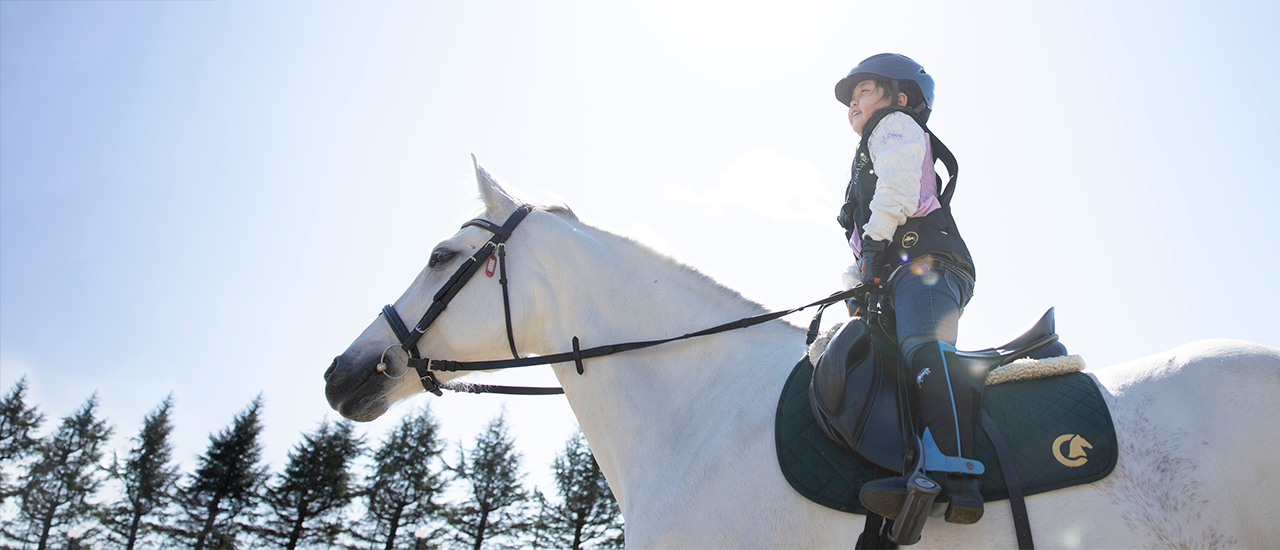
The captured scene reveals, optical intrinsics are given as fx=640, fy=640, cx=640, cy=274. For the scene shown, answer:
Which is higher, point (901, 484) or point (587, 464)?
point (587, 464)

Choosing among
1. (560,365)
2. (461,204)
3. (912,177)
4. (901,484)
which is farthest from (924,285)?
(461,204)

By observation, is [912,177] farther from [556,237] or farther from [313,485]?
[313,485]

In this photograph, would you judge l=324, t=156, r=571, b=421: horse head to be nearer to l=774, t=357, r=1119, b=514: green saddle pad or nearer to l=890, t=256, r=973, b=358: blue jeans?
l=774, t=357, r=1119, b=514: green saddle pad

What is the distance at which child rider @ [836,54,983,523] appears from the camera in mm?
2490

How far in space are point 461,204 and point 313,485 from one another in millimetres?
37791

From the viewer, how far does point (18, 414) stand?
37312mm

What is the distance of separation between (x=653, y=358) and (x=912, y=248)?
→ 1.44 m

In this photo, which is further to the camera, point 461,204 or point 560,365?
point 461,204

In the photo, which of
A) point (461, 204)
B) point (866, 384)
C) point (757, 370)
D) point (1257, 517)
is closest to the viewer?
point (1257, 517)

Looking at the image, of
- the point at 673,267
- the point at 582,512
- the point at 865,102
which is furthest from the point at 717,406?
the point at 582,512

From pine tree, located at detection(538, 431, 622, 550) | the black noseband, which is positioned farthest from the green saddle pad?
pine tree, located at detection(538, 431, 622, 550)

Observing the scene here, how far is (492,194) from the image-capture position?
13.3ft

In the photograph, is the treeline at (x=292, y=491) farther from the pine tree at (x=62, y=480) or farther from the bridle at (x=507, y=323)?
the bridle at (x=507, y=323)

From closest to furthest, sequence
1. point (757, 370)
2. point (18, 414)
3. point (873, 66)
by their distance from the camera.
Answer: point (757, 370) → point (873, 66) → point (18, 414)
